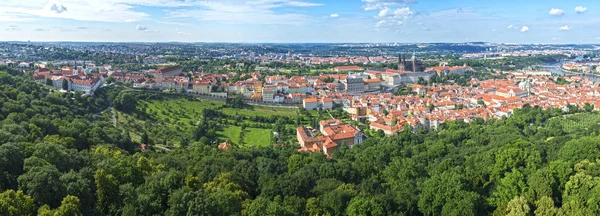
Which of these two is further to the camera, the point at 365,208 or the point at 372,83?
the point at 372,83

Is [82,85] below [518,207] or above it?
above

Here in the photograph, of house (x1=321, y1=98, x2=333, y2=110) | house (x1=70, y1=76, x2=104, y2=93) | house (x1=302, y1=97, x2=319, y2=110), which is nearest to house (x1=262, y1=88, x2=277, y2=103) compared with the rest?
house (x1=302, y1=97, x2=319, y2=110)

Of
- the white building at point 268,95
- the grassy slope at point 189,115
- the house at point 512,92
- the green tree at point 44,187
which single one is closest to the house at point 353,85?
the white building at point 268,95

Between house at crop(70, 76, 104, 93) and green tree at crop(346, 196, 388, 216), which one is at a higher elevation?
house at crop(70, 76, 104, 93)

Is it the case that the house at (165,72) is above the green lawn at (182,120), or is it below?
above

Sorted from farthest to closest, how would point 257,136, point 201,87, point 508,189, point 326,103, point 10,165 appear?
point 201,87 < point 326,103 < point 257,136 < point 508,189 < point 10,165

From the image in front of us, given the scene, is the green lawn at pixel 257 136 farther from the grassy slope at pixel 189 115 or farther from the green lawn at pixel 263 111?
the green lawn at pixel 263 111

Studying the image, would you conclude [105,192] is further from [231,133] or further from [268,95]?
[268,95]

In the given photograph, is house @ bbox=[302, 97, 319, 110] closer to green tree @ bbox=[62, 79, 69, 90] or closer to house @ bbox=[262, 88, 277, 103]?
house @ bbox=[262, 88, 277, 103]

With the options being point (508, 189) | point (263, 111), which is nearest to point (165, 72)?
point (263, 111)

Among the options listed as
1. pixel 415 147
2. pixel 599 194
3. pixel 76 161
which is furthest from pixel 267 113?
pixel 599 194

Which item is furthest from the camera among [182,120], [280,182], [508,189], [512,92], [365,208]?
[512,92]

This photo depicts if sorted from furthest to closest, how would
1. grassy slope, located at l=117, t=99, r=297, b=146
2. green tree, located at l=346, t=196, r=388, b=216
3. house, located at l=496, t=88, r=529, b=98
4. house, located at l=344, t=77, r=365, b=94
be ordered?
house, located at l=344, t=77, r=365, b=94
house, located at l=496, t=88, r=529, b=98
grassy slope, located at l=117, t=99, r=297, b=146
green tree, located at l=346, t=196, r=388, b=216
